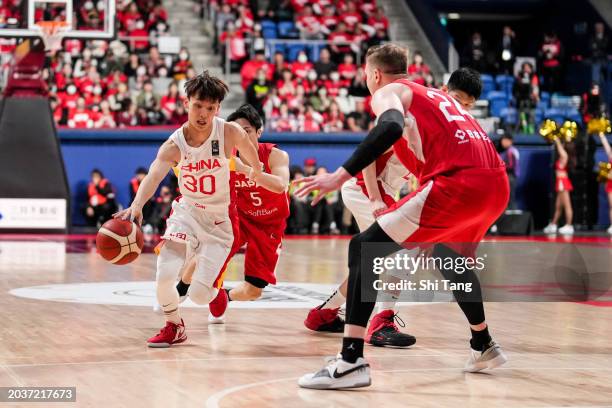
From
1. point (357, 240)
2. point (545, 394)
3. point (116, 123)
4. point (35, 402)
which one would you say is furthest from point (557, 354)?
point (116, 123)

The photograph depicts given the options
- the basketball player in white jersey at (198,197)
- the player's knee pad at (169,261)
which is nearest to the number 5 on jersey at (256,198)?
the basketball player in white jersey at (198,197)

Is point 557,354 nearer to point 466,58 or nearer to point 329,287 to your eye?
point 329,287

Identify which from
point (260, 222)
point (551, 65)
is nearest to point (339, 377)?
point (260, 222)

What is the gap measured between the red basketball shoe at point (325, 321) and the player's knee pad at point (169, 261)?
1121 millimetres

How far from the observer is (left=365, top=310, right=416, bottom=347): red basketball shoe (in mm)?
6539

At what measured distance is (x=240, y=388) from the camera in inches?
198

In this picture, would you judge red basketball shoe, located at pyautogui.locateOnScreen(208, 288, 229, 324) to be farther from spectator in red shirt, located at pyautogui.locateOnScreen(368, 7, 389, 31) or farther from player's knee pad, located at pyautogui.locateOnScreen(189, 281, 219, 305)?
spectator in red shirt, located at pyautogui.locateOnScreen(368, 7, 389, 31)

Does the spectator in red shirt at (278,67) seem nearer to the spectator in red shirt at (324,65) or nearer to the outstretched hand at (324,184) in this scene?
the spectator in red shirt at (324,65)

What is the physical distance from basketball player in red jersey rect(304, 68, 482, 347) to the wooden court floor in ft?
0.45

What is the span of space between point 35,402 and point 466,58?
20.0 metres

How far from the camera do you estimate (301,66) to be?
69.8ft

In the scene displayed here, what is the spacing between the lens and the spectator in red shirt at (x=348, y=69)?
21.4 meters

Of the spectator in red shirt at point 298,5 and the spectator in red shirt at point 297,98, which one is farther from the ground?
the spectator in red shirt at point 298,5

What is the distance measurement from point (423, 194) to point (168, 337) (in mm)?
1971
